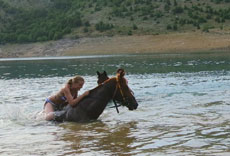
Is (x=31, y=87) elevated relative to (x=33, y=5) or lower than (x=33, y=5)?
lower

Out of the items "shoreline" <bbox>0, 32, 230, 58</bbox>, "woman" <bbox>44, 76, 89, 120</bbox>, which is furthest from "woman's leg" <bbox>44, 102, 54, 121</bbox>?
"shoreline" <bbox>0, 32, 230, 58</bbox>

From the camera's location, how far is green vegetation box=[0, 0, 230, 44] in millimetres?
85188

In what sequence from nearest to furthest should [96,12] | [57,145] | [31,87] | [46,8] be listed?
[57,145] < [31,87] < [96,12] < [46,8]

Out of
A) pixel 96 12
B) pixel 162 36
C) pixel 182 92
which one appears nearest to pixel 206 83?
pixel 182 92

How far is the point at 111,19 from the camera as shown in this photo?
98.9 m

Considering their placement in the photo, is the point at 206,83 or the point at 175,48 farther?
the point at 175,48

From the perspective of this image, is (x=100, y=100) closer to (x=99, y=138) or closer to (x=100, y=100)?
(x=100, y=100)

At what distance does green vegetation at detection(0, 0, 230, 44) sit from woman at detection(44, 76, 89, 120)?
63156 millimetres

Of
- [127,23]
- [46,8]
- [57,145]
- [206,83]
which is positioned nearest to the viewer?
[57,145]

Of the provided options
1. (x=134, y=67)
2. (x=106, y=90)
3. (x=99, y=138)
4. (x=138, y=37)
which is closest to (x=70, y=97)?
(x=106, y=90)

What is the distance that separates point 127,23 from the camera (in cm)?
9331

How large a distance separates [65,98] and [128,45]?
63111 mm

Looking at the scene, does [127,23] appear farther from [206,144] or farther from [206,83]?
[206,144]

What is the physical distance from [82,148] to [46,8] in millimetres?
127773
